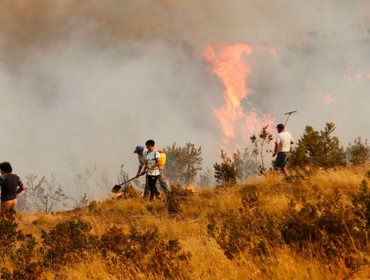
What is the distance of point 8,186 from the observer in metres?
9.15

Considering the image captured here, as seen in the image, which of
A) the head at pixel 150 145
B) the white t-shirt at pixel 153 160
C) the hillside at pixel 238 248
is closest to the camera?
the hillside at pixel 238 248

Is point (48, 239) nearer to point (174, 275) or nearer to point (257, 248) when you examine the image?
point (174, 275)

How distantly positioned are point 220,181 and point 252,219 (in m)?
9.91

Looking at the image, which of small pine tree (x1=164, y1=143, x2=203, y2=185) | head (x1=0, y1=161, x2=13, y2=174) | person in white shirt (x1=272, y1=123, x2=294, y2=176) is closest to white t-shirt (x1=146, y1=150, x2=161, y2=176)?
person in white shirt (x1=272, y1=123, x2=294, y2=176)

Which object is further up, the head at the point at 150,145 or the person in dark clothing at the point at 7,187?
the head at the point at 150,145

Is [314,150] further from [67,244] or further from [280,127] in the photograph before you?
[67,244]

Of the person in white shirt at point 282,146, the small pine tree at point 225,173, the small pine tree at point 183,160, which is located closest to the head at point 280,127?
the person in white shirt at point 282,146

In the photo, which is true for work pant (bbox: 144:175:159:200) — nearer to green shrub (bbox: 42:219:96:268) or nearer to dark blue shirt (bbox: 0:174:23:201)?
dark blue shirt (bbox: 0:174:23:201)

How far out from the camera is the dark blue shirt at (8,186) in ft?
29.9

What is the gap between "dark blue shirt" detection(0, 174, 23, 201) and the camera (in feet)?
29.9

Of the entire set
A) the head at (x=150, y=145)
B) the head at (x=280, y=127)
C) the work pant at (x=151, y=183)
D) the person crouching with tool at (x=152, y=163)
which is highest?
the head at (x=280, y=127)

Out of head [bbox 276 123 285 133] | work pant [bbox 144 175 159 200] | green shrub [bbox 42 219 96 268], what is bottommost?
green shrub [bbox 42 219 96 268]

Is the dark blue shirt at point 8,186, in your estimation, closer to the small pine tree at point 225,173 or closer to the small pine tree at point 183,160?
the small pine tree at point 225,173

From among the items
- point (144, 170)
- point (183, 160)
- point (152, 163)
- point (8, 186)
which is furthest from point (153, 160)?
point (183, 160)
